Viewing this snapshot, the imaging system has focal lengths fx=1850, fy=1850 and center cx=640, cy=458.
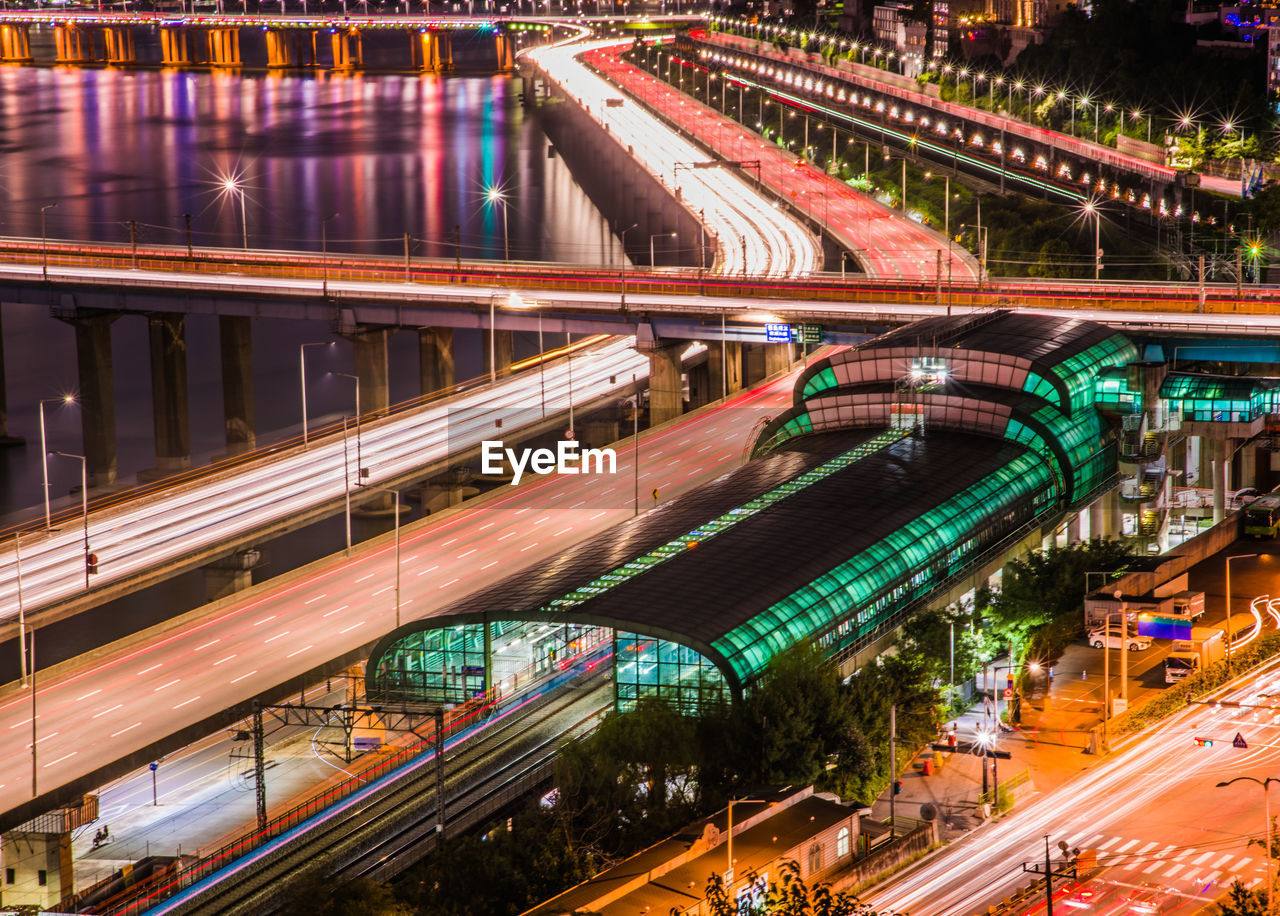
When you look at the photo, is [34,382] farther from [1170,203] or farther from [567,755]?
[567,755]

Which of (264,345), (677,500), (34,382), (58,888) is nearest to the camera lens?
(58,888)

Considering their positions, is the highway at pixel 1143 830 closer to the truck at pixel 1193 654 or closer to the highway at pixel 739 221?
the truck at pixel 1193 654

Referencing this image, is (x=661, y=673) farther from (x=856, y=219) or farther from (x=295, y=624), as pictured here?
(x=856, y=219)

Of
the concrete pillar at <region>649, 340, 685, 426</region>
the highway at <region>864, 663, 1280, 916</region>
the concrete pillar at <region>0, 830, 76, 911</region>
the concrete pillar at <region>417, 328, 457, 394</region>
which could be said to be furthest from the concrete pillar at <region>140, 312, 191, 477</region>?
the highway at <region>864, 663, 1280, 916</region>

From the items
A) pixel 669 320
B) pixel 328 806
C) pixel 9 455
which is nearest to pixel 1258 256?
pixel 669 320

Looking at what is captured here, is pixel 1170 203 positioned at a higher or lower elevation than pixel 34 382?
higher

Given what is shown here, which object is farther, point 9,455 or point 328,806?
point 9,455

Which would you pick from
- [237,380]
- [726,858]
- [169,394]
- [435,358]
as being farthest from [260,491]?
[726,858]
